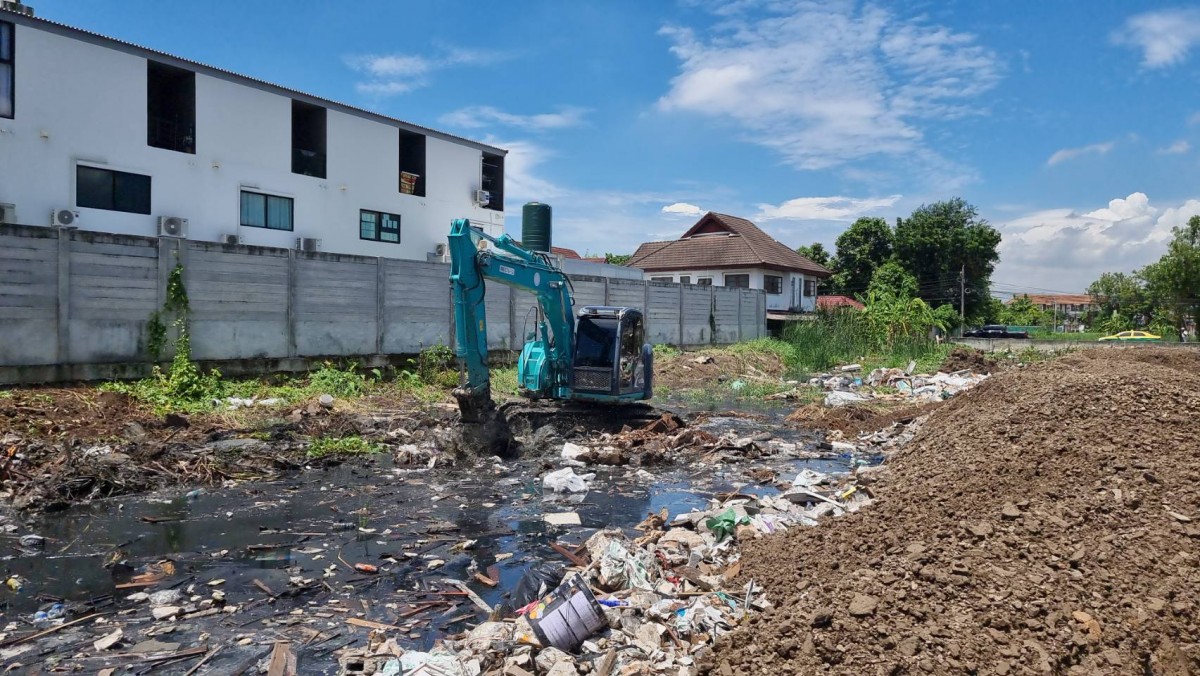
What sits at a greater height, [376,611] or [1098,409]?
[1098,409]

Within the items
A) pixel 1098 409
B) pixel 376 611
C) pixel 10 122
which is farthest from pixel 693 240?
pixel 376 611

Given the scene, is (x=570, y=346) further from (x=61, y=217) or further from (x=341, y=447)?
(x=61, y=217)

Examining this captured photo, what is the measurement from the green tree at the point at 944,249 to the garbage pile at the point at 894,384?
24.1 metres

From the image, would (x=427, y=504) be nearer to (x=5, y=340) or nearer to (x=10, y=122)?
(x=5, y=340)

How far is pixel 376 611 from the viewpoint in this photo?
5191 millimetres

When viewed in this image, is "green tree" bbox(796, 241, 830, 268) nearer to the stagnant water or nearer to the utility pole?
the utility pole

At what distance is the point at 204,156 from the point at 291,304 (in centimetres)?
681

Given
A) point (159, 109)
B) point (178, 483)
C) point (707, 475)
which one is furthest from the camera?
point (159, 109)

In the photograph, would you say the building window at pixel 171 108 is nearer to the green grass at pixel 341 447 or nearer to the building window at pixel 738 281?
the green grass at pixel 341 447

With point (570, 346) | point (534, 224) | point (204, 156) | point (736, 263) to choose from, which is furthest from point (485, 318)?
point (736, 263)

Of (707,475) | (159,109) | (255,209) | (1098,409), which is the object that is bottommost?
(707,475)

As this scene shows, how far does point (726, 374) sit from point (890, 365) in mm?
5496

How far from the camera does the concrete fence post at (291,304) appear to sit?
15.0 m

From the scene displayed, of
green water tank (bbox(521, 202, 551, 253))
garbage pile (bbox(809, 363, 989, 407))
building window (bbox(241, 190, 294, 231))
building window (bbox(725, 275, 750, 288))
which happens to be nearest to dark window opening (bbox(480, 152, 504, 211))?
green water tank (bbox(521, 202, 551, 253))
